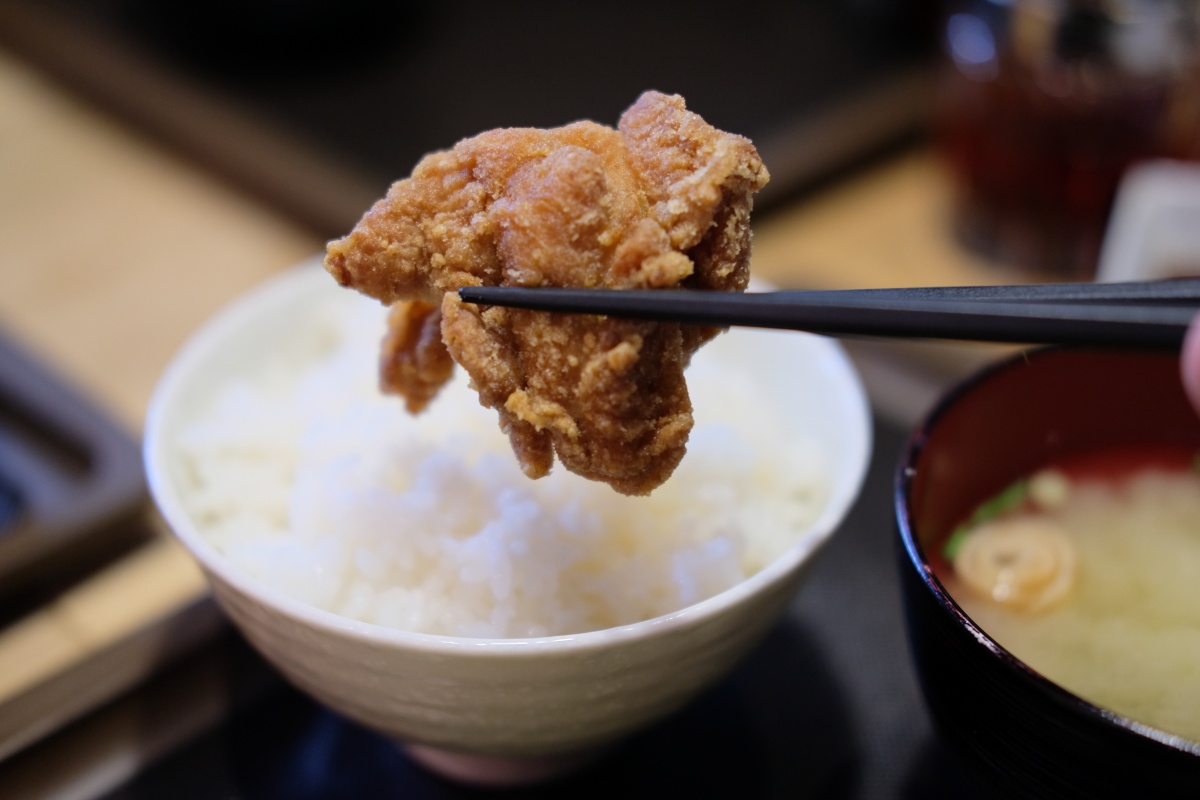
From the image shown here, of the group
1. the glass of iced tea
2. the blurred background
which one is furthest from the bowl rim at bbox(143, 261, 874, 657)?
the glass of iced tea

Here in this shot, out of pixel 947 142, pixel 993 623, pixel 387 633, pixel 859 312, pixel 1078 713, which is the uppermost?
pixel 859 312

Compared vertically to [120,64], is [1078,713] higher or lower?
lower

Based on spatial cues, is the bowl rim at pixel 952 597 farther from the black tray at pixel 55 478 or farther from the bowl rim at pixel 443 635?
the black tray at pixel 55 478

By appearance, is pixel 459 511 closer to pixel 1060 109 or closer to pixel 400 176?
pixel 400 176

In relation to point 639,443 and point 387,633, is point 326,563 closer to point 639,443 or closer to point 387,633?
point 387,633

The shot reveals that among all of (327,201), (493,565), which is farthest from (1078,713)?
(327,201)

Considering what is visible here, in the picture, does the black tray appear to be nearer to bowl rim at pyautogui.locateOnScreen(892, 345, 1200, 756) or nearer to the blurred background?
the blurred background

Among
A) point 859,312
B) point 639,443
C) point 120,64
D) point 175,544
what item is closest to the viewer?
point 859,312

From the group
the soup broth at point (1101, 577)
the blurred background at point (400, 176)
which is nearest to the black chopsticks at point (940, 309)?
the soup broth at point (1101, 577)
